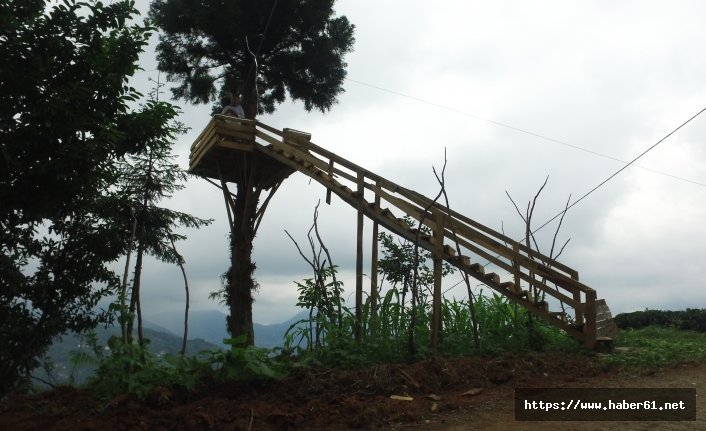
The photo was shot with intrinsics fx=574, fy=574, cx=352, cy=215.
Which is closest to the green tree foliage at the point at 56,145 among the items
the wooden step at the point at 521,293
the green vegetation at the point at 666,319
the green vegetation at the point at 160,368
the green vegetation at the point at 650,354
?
the green vegetation at the point at 160,368

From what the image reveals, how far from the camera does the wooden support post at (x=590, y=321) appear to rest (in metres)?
7.14

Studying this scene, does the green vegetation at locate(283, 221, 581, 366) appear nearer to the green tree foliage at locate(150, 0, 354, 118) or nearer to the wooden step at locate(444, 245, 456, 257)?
the wooden step at locate(444, 245, 456, 257)

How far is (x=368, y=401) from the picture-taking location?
17.3 feet

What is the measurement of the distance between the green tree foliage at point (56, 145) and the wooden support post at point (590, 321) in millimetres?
5405

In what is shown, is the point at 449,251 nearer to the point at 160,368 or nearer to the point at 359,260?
the point at 359,260

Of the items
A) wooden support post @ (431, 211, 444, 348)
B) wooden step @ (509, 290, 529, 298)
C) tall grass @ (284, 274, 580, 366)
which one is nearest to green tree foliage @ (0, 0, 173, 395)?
tall grass @ (284, 274, 580, 366)

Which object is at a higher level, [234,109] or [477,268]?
[234,109]

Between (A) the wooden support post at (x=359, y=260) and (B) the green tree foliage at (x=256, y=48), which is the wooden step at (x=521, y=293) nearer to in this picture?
(A) the wooden support post at (x=359, y=260)

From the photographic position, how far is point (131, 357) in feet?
18.4

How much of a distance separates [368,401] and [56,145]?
3616 mm

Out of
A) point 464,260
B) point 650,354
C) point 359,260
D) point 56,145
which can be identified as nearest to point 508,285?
point 464,260

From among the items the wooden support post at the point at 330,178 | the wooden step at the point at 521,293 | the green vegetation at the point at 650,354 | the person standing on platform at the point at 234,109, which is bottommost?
the green vegetation at the point at 650,354

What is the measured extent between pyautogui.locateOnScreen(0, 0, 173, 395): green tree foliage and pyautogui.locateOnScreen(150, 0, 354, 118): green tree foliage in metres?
8.01

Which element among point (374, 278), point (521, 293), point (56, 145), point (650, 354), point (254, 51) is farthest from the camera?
point (254, 51)
